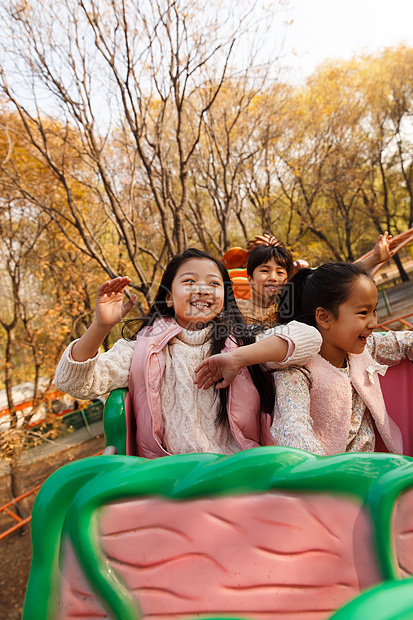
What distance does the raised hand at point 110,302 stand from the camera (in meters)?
1.30

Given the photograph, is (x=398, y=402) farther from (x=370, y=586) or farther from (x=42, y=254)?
(x=42, y=254)

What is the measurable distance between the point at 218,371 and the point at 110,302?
1.31ft

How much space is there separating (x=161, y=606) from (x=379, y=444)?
1.05 meters

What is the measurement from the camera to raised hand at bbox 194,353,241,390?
1252 mm

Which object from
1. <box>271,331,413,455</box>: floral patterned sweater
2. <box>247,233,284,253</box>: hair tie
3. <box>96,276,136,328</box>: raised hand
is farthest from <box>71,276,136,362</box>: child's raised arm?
<box>247,233,284,253</box>: hair tie

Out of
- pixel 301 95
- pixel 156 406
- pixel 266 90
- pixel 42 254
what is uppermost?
pixel 301 95

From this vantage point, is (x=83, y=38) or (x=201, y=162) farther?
(x=201, y=162)

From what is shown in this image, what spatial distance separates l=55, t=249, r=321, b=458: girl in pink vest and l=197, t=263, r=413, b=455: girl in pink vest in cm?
10

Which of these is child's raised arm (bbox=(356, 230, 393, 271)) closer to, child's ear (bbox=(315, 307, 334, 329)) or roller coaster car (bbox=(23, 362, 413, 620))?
child's ear (bbox=(315, 307, 334, 329))

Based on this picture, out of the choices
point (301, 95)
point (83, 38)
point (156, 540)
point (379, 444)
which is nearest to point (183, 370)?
point (379, 444)

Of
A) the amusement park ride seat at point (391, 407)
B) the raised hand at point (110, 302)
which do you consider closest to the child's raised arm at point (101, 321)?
the raised hand at point (110, 302)

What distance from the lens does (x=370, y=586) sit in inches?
24.4

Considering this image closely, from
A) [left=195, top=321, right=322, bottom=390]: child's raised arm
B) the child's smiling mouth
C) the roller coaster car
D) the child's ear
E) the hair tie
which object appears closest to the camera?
the roller coaster car

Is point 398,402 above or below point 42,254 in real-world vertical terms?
below
